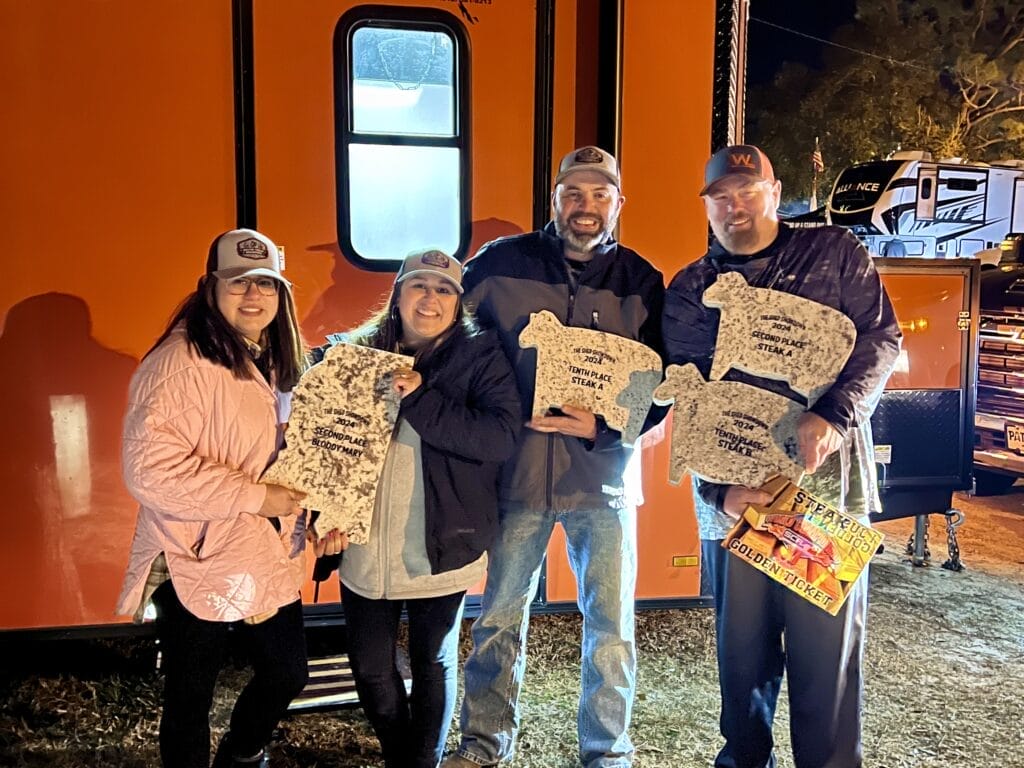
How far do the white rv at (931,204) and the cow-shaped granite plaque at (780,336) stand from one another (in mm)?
5978

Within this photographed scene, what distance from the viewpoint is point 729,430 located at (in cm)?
240

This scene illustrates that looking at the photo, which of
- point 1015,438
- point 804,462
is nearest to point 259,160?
point 804,462

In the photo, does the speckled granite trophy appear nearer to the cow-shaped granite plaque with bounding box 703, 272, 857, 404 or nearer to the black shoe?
the cow-shaped granite plaque with bounding box 703, 272, 857, 404

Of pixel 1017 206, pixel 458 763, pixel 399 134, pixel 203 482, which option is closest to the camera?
pixel 203 482

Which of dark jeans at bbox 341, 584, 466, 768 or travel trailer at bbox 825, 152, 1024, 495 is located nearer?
dark jeans at bbox 341, 584, 466, 768

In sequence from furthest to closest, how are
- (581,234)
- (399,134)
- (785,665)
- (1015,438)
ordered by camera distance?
(1015,438)
(399,134)
(581,234)
(785,665)

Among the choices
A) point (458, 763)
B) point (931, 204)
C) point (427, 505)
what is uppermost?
point (931, 204)

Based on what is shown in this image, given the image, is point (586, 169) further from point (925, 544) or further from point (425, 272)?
point (925, 544)

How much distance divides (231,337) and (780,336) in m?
1.60

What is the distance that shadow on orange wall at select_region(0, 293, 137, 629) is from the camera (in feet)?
10.5

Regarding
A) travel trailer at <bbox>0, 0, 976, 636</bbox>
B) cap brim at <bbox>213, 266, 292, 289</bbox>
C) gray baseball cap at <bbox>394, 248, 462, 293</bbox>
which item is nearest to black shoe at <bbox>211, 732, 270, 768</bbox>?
travel trailer at <bbox>0, 0, 976, 636</bbox>

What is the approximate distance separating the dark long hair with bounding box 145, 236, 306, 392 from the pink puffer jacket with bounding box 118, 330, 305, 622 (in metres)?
0.03

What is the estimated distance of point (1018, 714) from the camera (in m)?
3.31

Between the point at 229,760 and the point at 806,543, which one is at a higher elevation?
the point at 806,543
